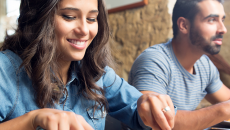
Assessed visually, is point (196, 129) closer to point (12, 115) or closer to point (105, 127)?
point (105, 127)

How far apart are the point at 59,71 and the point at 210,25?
484mm

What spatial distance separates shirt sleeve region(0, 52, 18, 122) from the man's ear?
542 mm

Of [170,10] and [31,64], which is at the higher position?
[170,10]

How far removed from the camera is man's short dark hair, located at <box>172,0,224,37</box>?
63 centimetres

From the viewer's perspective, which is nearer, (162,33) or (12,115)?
(12,115)

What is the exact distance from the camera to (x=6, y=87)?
1.19 ft

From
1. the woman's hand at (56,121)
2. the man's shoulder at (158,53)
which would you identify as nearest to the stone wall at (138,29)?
the man's shoulder at (158,53)

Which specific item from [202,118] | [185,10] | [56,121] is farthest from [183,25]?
[56,121]

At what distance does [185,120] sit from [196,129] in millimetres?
39

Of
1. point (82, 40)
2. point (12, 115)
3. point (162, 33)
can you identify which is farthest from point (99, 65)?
point (162, 33)

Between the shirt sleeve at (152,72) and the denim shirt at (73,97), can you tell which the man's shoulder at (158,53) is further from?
the denim shirt at (73,97)

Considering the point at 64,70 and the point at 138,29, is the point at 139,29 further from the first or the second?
the point at 64,70

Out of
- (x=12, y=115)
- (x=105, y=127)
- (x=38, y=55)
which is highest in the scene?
(x=38, y=55)

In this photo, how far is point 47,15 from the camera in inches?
15.6
